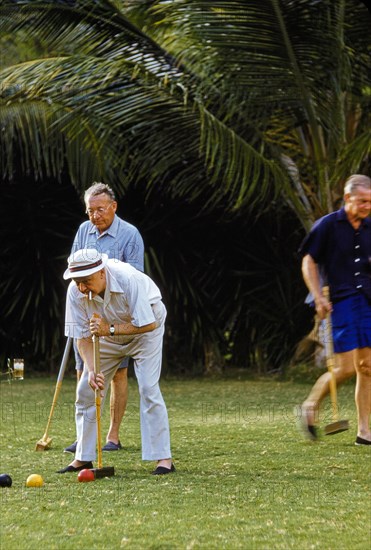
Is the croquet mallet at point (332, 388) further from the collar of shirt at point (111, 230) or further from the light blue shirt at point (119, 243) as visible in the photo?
the collar of shirt at point (111, 230)

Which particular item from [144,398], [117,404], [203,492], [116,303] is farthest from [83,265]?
[117,404]

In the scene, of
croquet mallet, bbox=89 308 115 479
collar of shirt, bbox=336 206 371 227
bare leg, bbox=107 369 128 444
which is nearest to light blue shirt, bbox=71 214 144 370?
bare leg, bbox=107 369 128 444

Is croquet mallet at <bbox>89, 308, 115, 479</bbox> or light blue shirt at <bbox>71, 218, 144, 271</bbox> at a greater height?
light blue shirt at <bbox>71, 218, 144, 271</bbox>

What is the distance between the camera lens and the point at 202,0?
1108cm

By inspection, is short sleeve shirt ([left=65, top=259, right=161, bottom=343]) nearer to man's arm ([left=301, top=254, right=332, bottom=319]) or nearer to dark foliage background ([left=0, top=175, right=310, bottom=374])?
man's arm ([left=301, top=254, right=332, bottom=319])

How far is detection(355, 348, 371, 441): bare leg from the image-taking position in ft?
23.1

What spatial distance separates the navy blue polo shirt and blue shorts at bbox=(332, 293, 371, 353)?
50 mm

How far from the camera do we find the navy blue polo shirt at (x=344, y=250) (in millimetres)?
6875

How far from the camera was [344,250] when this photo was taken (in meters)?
6.88

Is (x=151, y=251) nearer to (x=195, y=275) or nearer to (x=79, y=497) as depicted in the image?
(x=195, y=275)

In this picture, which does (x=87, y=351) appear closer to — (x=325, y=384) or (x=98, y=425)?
(x=98, y=425)

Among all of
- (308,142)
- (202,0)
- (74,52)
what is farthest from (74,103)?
(308,142)

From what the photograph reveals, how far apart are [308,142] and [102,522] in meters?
8.90

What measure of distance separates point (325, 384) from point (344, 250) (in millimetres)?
836
